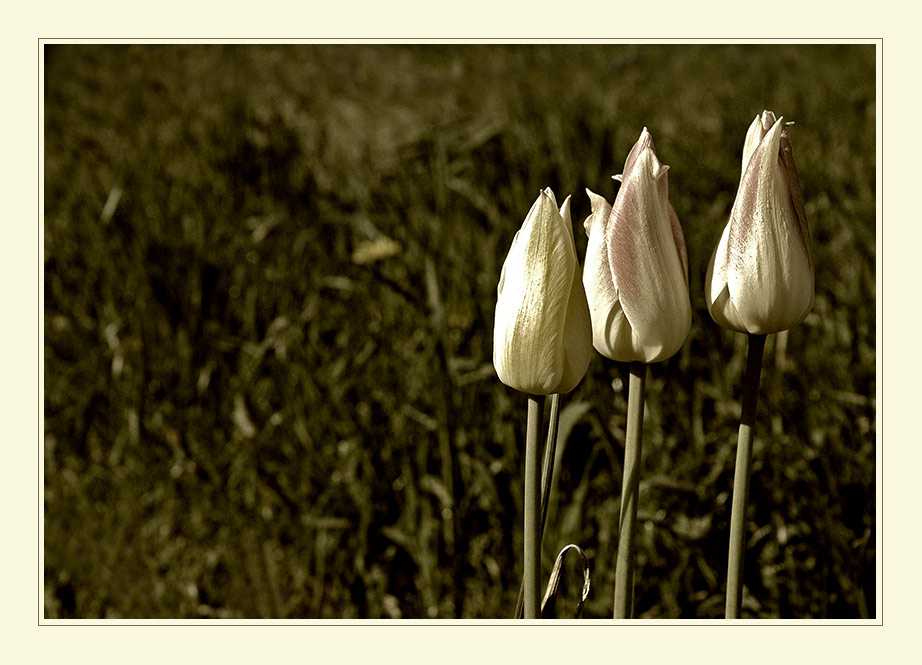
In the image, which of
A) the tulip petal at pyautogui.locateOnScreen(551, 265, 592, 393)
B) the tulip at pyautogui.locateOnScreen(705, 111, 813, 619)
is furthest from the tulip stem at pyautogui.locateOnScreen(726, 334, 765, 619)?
the tulip petal at pyautogui.locateOnScreen(551, 265, 592, 393)

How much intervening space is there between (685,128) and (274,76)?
3.96 ft

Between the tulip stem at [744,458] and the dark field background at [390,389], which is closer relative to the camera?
the tulip stem at [744,458]

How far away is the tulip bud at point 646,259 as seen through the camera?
619 millimetres

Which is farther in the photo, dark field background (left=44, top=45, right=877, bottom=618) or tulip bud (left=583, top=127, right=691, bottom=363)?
dark field background (left=44, top=45, right=877, bottom=618)

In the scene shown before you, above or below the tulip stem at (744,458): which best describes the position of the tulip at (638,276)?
above

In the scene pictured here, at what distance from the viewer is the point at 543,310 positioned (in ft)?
2.03

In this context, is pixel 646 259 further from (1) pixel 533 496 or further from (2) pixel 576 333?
(1) pixel 533 496

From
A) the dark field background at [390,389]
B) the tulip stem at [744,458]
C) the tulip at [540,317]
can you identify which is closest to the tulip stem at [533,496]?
the tulip at [540,317]

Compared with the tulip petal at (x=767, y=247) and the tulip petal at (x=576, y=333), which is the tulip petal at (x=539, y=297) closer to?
the tulip petal at (x=576, y=333)

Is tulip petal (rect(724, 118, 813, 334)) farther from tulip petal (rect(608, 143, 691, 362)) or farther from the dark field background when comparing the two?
the dark field background

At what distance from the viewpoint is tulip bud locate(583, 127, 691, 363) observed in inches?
24.4

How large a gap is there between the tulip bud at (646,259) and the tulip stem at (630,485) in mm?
25

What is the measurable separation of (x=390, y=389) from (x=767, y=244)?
106cm

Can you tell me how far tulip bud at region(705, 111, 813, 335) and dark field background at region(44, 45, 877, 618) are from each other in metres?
0.46
